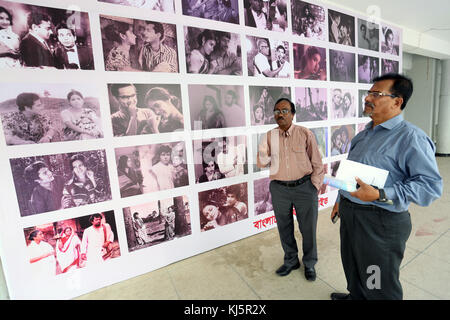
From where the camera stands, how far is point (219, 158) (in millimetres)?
2578

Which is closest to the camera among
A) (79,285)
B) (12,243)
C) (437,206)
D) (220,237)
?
(12,243)

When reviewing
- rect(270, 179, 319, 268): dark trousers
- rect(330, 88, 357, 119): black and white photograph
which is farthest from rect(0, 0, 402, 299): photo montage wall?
rect(270, 179, 319, 268): dark trousers

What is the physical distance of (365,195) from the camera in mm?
1198

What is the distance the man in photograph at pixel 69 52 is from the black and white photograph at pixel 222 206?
5.40ft

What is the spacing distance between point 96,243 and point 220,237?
4.32 feet

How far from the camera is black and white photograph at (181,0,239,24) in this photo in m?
2.24

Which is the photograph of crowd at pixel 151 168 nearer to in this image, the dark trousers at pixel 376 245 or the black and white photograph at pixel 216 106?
the black and white photograph at pixel 216 106

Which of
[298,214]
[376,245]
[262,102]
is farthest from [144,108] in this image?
[376,245]

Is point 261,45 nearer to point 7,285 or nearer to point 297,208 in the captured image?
point 297,208

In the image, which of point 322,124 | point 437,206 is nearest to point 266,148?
point 322,124

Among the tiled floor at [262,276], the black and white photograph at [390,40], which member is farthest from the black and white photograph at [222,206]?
the black and white photograph at [390,40]

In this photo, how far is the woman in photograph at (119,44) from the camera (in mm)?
1941

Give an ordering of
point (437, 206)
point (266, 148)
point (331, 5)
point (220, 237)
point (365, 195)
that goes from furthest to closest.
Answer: point (437, 206) → point (331, 5) → point (220, 237) → point (266, 148) → point (365, 195)

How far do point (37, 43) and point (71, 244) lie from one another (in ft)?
5.53
